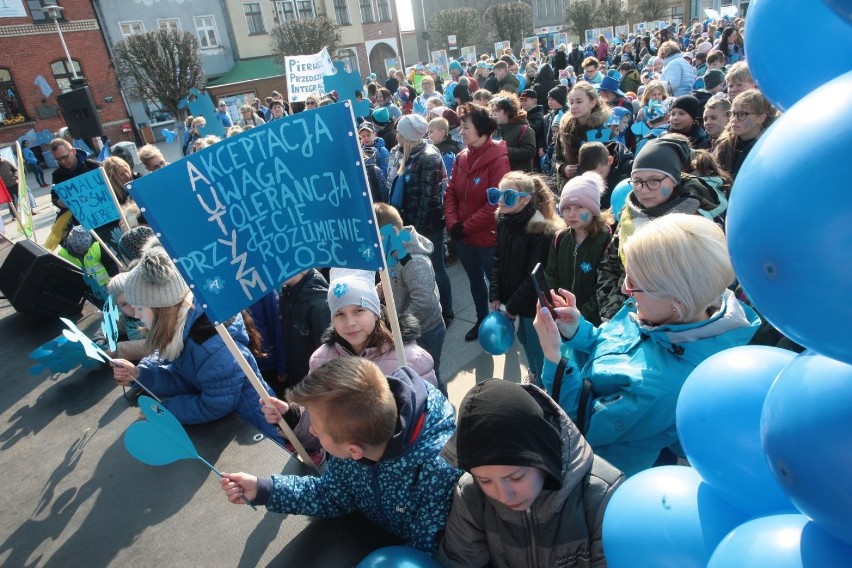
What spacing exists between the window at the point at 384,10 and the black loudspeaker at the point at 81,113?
33.0 metres

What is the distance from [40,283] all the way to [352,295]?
9.09ft

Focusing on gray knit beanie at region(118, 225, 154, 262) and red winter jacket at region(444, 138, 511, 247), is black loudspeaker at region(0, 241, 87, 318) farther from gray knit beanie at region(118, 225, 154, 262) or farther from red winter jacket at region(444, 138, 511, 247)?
red winter jacket at region(444, 138, 511, 247)

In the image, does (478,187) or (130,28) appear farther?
(130,28)

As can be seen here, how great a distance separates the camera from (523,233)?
10.4 ft

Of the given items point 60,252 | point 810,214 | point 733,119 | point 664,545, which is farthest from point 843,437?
point 60,252

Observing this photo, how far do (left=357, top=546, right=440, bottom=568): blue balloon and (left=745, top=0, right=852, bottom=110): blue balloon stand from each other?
1303 millimetres

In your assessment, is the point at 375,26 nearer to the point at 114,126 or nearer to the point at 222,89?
the point at 222,89

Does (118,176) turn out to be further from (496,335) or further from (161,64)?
(161,64)

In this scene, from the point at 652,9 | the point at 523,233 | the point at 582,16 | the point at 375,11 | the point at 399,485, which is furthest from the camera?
the point at 582,16

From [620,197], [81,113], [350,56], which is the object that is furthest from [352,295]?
[350,56]

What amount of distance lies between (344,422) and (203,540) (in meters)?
0.54

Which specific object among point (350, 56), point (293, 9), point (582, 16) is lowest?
point (350, 56)

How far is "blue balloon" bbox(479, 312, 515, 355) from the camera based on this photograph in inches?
114

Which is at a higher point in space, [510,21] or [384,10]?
[384,10]
